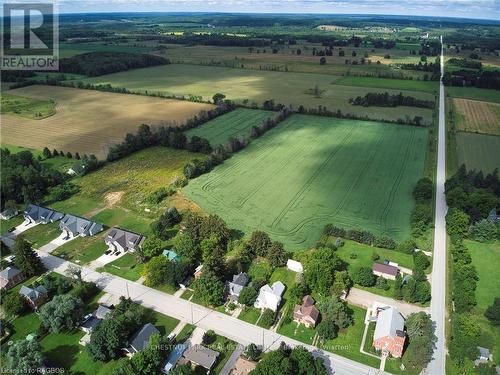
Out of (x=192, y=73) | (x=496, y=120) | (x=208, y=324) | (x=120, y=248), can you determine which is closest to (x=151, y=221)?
(x=120, y=248)

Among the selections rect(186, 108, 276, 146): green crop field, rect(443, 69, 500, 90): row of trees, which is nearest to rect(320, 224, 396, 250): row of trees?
rect(186, 108, 276, 146): green crop field

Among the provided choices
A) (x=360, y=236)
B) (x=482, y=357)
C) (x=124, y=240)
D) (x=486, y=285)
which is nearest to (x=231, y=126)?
(x=124, y=240)

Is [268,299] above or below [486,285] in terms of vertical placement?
below

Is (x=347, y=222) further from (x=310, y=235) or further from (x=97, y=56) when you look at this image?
(x=97, y=56)

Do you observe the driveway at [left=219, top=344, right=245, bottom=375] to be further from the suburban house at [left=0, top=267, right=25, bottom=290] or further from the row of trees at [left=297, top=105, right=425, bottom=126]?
the row of trees at [left=297, top=105, right=425, bottom=126]

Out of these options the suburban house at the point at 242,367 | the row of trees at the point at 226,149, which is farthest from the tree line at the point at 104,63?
the suburban house at the point at 242,367

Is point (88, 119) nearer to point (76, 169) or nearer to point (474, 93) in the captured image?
point (76, 169)
